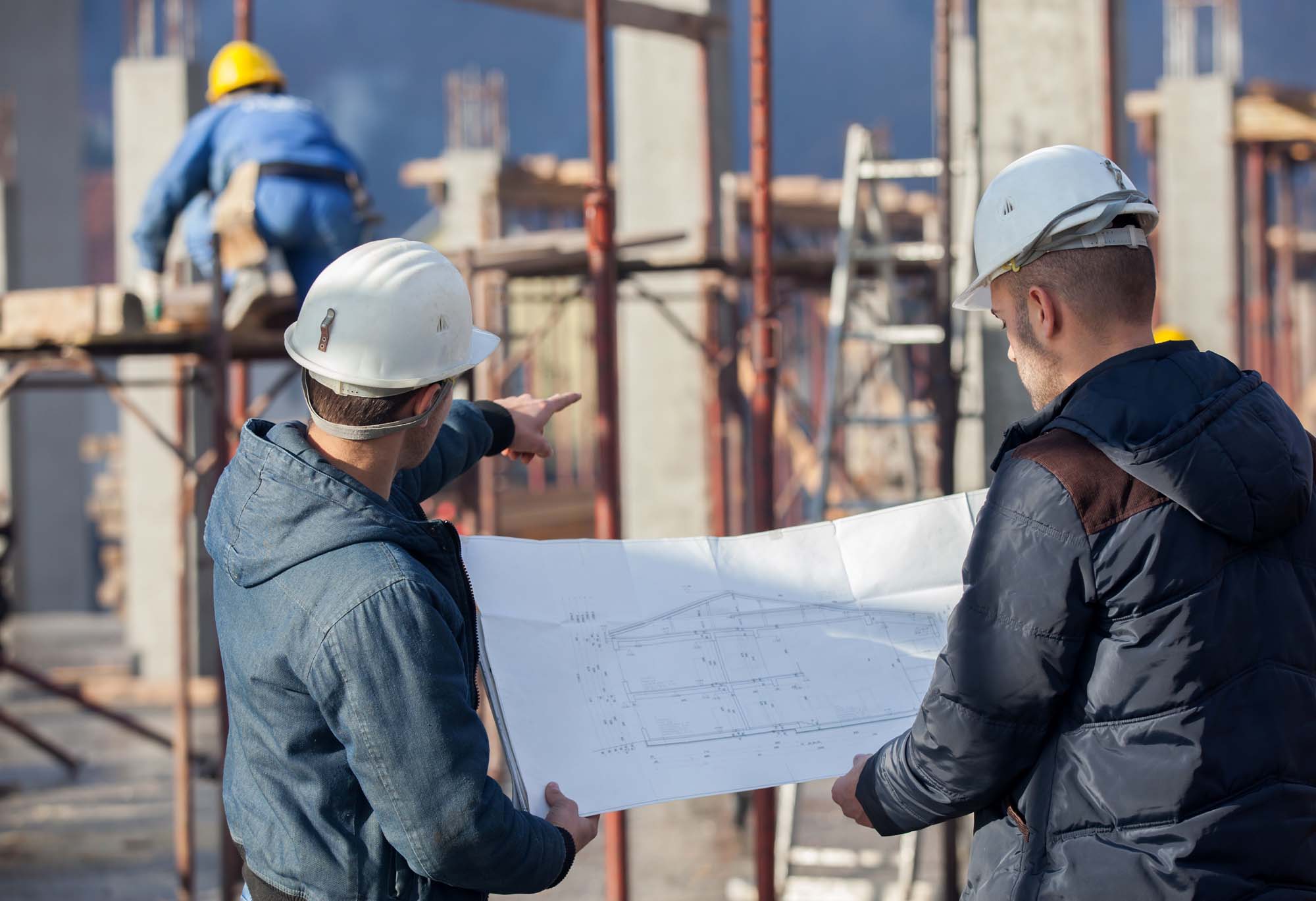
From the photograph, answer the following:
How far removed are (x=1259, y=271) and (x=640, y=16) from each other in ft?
35.4

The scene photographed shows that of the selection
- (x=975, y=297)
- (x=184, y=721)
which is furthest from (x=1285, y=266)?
(x=975, y=297)

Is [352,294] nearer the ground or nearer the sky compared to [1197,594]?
nearer the sky

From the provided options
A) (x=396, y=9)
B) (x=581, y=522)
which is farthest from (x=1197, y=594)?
(x=396, y=9)

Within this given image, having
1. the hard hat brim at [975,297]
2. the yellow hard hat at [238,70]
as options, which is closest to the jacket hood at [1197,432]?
the hard hat brim at [975,297]

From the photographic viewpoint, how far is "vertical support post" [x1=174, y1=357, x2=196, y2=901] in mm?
6168

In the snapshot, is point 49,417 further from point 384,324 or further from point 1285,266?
point 384,324

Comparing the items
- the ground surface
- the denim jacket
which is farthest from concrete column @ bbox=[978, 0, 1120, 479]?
the denim jacket

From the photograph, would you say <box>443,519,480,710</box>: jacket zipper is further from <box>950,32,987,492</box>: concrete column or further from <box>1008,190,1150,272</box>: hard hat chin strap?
<box>950,32,987,492</box>: concrete column

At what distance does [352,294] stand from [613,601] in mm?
817

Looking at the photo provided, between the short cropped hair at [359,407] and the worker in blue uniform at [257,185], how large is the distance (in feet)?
11.9

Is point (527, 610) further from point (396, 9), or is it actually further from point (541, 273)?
point (396, 9)

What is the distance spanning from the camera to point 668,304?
9.67m

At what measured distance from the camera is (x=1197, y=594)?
1.76m

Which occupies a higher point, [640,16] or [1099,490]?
[640,16]
